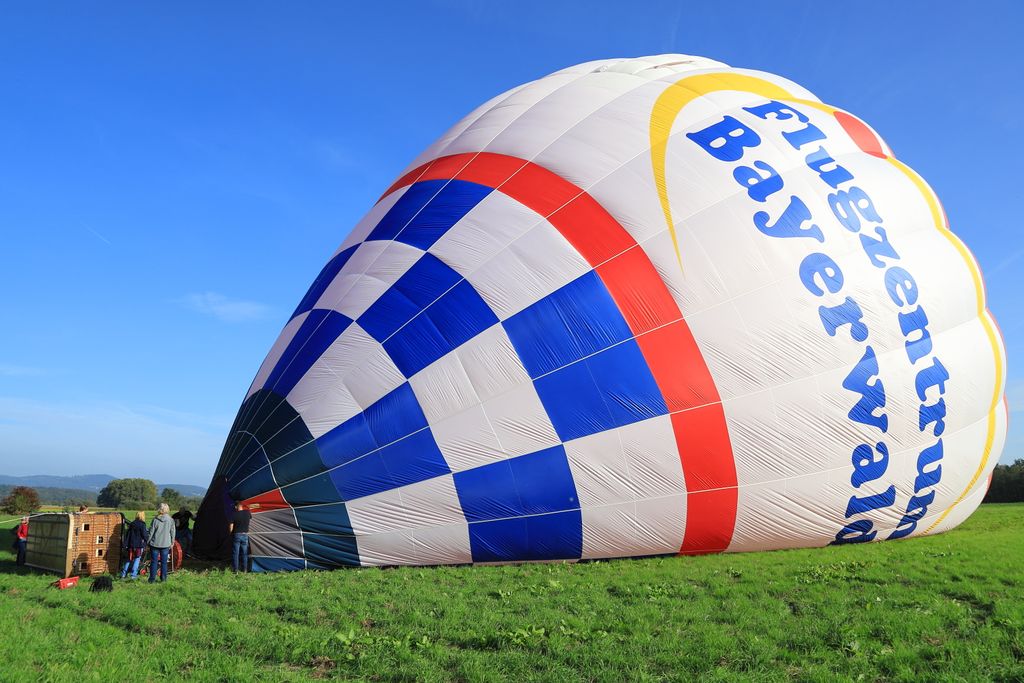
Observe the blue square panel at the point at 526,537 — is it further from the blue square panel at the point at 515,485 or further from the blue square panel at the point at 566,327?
the blue square panel at the point at 566,327

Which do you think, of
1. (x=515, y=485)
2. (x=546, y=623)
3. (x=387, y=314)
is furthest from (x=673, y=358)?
(x=546, y=623)

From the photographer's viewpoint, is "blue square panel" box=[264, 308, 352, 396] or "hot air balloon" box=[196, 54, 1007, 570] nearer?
"hot air balloon" box=[196, 54, 1007, 570]

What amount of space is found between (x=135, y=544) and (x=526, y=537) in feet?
13.2

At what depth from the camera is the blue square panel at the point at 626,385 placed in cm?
708

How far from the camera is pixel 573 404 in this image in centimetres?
705

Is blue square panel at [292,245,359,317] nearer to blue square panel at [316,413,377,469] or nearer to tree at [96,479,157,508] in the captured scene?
blue square panel at [316,413,377,469]

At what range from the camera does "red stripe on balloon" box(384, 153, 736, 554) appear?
717 cm

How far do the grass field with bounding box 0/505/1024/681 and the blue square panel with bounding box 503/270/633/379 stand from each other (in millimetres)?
2097

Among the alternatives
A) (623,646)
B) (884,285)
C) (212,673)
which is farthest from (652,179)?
(212,673)

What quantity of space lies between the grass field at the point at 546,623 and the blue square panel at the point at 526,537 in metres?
0.17

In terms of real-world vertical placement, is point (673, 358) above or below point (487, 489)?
above

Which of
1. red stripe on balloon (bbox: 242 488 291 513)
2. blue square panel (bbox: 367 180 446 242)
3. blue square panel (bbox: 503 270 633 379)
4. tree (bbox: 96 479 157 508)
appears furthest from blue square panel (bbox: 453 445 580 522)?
tree (bbox: 96 479 157 508)

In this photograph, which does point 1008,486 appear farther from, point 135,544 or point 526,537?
point 135,544

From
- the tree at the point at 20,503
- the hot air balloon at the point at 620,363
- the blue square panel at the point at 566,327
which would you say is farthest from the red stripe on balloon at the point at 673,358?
the tree at the point at 20,503
